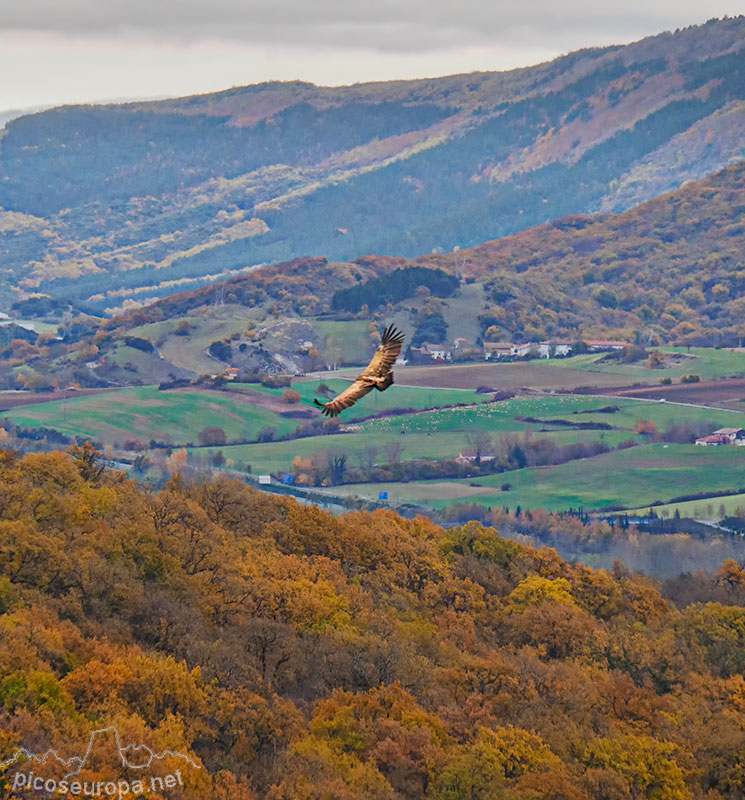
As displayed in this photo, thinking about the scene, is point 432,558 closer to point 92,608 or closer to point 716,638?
point 716,638

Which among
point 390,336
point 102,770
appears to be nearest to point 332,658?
→ point 102,770

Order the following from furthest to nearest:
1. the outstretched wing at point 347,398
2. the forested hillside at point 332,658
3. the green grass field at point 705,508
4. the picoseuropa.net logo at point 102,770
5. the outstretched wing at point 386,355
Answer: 1. the green grass field at point 705,508
2. the forested hillside at point 332,658
3. the picoseuropa.net logo at point 102,770
4. the outstretched wing at point 386,355
5. the outstretched wing at point 347,398

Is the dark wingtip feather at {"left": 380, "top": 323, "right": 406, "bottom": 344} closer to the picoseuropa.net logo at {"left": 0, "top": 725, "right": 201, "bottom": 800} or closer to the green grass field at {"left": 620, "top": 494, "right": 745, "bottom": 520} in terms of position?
the picoseuropa.net logo at {"left": 0, "top": 725, "right": 201, "bottom": 800}

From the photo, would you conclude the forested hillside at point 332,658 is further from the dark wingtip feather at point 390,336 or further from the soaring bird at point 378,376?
the dark wingtip feather at point 390,336

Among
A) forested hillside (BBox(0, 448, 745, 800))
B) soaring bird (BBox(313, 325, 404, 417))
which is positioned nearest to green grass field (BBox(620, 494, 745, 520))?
forested hillside (BBox(0, 448, 745, 800))

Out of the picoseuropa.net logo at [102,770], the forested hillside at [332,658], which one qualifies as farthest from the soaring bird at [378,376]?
the forested hillside at [332,658]

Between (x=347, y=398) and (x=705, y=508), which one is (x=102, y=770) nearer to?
(x=347, y=398)
